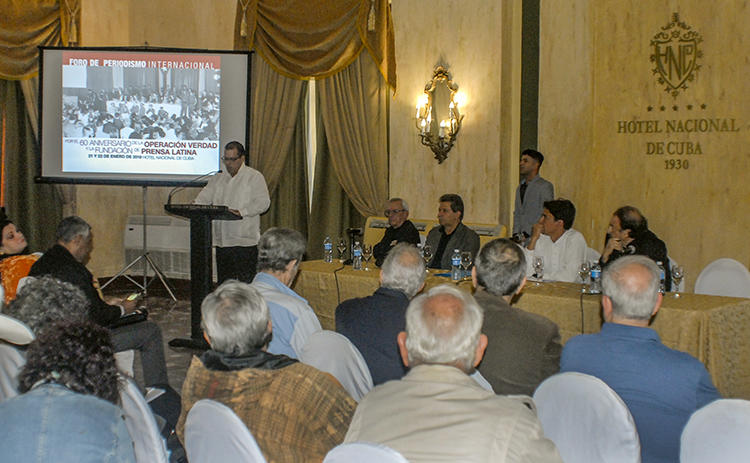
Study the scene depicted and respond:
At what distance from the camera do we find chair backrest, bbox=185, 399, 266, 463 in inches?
78.4

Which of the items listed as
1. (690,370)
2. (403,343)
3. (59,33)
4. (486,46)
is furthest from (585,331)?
(59,33)

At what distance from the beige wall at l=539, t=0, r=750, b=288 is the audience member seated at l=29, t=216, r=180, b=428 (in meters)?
4.37

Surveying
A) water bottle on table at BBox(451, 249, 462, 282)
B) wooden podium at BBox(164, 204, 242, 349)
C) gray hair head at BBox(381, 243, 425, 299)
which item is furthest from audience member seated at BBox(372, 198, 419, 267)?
gray hair head at BBox(381, 243, 425, 299)

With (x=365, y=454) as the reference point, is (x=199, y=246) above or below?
above

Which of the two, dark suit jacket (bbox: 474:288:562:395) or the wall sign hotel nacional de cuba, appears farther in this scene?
the wall sign hotel nacional de cuba

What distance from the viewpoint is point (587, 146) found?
7527 mm

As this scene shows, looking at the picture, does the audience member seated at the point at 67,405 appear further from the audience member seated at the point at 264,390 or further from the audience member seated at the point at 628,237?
the audience member seated at the point at 628,237

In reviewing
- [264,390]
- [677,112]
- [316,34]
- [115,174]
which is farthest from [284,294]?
[316,34]

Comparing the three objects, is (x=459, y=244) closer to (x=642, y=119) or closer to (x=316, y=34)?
(x=642, y=119)

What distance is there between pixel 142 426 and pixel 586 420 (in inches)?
51.1

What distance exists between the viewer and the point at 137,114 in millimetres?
8195

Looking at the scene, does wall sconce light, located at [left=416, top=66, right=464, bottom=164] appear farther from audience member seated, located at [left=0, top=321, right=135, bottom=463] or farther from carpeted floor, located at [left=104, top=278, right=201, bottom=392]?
audience member seated, located at [left=0, top=321, right=135, bottom=463]

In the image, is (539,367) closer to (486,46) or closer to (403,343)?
(403,343)

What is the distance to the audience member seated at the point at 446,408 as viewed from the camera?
1705mm
